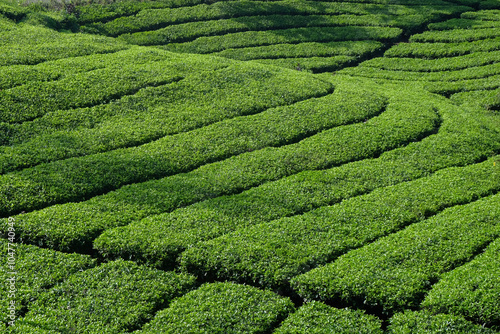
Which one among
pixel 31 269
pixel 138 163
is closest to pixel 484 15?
pixel 138 163

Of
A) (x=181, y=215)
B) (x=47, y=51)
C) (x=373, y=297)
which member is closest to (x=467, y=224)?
(x=373, y=297)

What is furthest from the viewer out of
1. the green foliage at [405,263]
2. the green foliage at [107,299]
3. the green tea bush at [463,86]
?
the green tea bush at [463,86]

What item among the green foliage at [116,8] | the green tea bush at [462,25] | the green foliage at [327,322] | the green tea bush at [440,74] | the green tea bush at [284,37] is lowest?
the green foliage at [327,322]

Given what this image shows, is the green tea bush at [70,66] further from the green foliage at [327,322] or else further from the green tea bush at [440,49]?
the green foliage at [327,322]

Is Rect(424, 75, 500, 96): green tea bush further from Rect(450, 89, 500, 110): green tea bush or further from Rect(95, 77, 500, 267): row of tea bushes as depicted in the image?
Rect(95, 77, 500, 267): row of tea bushes

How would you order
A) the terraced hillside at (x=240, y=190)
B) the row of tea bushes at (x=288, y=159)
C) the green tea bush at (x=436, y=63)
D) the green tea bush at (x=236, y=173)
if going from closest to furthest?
the terraced hillside at (x=240, y=190), the row of tea bushes at (x=288, y=159), the green tea bush at (x=236, y=173), the green tea bush at (x=436, y=63)

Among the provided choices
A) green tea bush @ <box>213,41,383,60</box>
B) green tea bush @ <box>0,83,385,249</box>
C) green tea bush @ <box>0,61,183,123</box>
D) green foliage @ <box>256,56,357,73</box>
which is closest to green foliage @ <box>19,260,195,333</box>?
green tea bush @ <box>0,83,385,249</box>

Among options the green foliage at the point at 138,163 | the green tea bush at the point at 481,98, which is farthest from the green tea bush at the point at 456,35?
the green foliage at the point at 138,163
